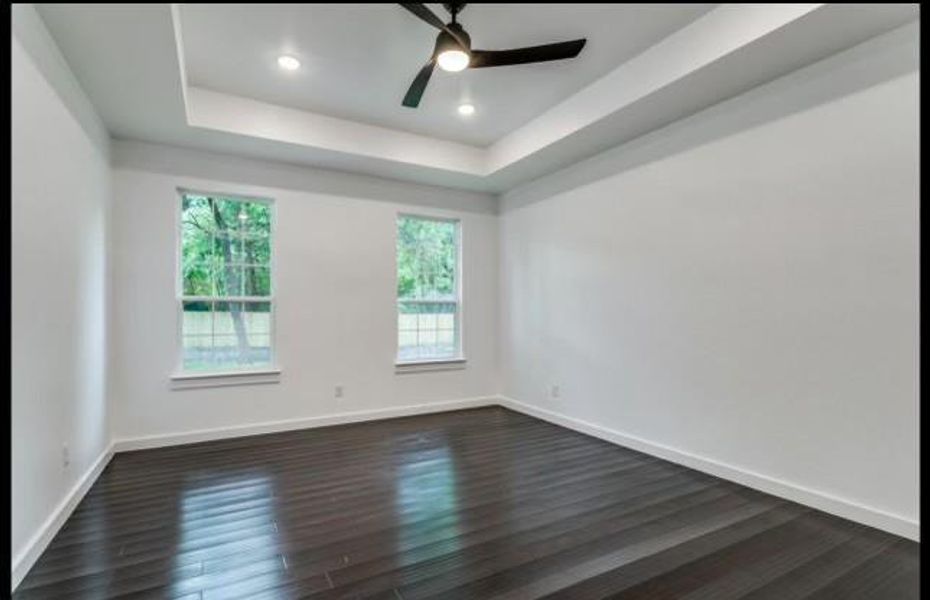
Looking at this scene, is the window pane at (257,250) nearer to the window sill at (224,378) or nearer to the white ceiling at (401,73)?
the white ceiling at (401,73)

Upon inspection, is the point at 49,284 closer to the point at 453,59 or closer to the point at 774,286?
the point at 453,59

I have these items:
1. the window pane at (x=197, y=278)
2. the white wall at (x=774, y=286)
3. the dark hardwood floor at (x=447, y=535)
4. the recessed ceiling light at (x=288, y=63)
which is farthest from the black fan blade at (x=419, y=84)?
the dark hardwood floor at (x=447, y=535)

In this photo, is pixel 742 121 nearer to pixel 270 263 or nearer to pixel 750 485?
pixel 750 485

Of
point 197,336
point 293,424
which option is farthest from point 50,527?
point 293,424

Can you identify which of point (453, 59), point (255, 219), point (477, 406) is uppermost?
point (453, 59)

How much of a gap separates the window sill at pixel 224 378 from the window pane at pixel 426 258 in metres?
1.53

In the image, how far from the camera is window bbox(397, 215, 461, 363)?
5227 mm

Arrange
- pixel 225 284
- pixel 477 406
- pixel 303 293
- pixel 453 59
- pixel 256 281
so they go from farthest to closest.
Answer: pixel 477 406 < pixel 303 293 < pixel 256 281 < pixel 225 284 < pixel 453 59

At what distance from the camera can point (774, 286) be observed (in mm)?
2990

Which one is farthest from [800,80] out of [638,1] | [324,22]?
[324,22]

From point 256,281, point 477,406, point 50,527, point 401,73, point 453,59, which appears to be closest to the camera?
point 50,527

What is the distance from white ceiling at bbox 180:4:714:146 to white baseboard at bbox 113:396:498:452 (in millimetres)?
2874

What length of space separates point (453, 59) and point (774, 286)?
7.97 ft

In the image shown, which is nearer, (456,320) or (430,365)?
(430,365)
